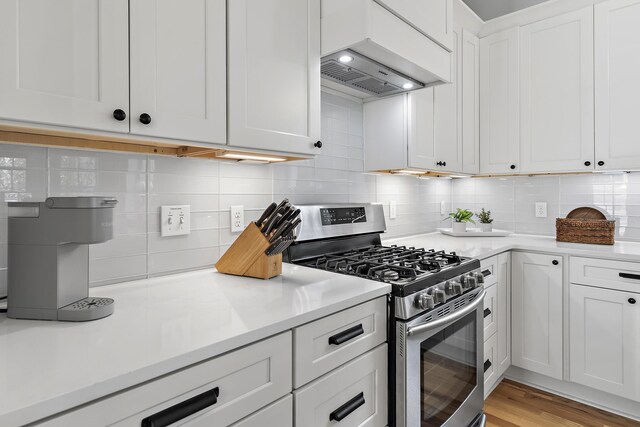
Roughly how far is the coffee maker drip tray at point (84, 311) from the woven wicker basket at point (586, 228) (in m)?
2.74

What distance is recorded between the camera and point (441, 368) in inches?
59.7

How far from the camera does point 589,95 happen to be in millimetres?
2398

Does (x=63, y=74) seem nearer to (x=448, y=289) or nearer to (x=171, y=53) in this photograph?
(x=171, y=53)

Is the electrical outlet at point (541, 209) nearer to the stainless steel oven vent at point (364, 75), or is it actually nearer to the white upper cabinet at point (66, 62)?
the stainless steel oven vent at point (364, 75)

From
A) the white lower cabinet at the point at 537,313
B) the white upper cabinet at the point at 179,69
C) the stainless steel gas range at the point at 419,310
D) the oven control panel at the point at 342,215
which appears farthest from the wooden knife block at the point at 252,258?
the white lower cabinet at the point at 537,313

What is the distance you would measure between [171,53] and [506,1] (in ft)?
9.89

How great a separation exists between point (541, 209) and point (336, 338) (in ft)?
8.06

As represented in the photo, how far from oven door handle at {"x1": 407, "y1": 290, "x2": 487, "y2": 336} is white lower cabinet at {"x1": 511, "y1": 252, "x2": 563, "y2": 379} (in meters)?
0.78

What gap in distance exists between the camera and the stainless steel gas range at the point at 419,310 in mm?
1310

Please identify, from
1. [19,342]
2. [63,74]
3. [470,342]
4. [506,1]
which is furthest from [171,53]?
[506,1]

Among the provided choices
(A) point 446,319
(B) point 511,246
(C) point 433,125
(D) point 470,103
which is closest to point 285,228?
(A) point 446,319

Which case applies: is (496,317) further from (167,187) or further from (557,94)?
(167,187)

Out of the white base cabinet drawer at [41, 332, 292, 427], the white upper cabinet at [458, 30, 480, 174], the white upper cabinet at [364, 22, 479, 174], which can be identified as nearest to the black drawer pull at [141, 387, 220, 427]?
the white base cabinet drawer at [41, 332, 292, 427]

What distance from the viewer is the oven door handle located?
131 centimetres
